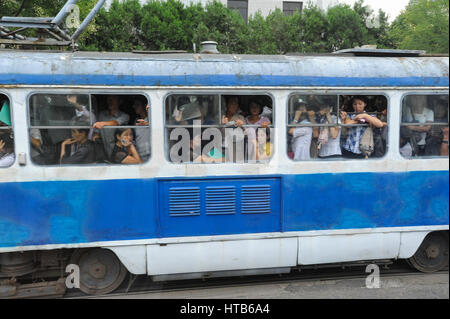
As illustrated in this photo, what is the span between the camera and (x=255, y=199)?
4.80 metres

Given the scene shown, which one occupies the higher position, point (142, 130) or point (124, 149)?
point (142, 130)

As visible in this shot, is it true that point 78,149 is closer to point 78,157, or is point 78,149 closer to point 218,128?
point 78,157

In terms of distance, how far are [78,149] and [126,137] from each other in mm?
553

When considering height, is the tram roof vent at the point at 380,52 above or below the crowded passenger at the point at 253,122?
above

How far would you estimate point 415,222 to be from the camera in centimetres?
511

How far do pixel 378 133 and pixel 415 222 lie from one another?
1.25 m

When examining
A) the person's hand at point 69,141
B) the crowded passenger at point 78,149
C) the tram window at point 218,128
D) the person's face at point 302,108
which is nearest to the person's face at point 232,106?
the tram window at point 218,128

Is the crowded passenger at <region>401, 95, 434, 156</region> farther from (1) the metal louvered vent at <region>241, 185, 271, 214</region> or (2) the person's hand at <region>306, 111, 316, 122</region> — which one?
(1) the metal louvered vent at <region>241, 185, 271, 214</region>

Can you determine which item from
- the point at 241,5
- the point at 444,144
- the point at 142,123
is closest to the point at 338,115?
the point at 444,144

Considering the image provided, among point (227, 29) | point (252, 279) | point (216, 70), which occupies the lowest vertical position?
point (252, 279)

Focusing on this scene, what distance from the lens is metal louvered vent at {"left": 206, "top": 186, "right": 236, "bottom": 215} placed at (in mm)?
4715

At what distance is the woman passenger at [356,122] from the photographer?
4.93 m

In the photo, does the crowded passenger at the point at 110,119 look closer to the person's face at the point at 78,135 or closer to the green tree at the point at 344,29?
the person's face at the point at 78,135

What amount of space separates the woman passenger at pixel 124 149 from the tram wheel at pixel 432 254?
4.01 metres
